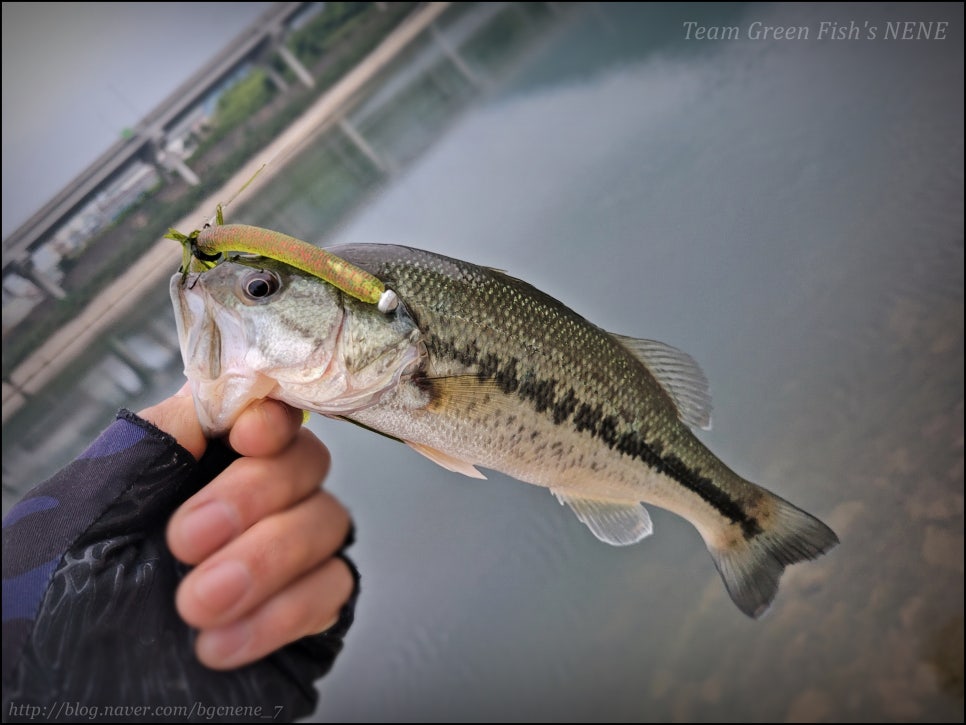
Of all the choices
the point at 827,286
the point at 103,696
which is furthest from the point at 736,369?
the point at 103,696

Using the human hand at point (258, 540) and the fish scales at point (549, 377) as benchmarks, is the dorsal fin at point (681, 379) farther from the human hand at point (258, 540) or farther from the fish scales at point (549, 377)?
the human hand at point (258, 540)

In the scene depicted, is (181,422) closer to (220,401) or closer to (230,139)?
(220,401)

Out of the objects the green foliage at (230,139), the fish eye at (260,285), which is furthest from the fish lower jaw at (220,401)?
the green foliage at (230,139)

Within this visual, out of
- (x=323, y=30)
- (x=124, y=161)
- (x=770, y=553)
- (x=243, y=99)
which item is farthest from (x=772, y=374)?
(x=323, y=30)

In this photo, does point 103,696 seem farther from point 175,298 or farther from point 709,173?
point 709,173

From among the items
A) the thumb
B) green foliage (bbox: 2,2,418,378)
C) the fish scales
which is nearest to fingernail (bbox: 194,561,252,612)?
the thumb

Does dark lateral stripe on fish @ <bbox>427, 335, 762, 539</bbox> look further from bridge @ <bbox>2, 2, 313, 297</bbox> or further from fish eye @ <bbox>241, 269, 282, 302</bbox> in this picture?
bridge @ <bbox>2, 2, 313, 297</bbox>
